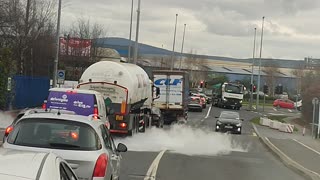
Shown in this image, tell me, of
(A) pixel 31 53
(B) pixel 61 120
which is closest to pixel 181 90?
(A) pixel 31 53

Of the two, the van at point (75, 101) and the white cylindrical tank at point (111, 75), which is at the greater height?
the white cylindrical tank at point (111, 75)

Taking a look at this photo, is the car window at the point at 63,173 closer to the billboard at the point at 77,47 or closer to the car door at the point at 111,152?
the car door at the point at 111,152

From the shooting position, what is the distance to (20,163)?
440cm

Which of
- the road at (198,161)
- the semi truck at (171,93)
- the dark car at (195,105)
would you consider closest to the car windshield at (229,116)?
the semi truck at (171,93)

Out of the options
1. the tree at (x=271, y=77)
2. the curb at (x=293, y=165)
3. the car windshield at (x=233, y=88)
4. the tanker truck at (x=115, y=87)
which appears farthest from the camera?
the tree at (x=271, y=77)

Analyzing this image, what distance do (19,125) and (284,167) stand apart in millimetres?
12442

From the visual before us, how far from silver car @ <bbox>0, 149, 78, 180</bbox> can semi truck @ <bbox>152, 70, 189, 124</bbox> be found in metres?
35.8

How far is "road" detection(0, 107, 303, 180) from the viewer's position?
1512 centimetres

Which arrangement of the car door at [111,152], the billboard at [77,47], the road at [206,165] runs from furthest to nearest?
the billboard at [77,47]
the road at [206,165]
the car door at [111,152]

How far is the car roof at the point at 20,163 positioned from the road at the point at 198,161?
8.90 m

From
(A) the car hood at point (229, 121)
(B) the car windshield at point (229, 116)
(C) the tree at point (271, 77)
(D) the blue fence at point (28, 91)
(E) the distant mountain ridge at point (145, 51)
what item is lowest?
(A) the car hood at point (229, 121)

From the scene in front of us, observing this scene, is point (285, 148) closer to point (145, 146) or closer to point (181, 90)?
point (145, 146)

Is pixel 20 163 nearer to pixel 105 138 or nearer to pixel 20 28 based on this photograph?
pixel 105 138

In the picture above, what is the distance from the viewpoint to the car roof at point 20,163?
4108 millimetres
